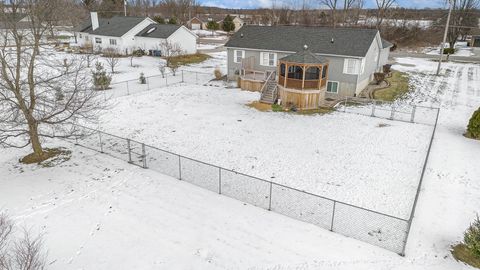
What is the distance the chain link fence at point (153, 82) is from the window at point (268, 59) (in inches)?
253

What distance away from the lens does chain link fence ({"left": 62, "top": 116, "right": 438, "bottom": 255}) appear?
11734mm

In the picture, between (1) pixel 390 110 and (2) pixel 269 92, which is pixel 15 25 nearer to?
(2) pixel 269 92

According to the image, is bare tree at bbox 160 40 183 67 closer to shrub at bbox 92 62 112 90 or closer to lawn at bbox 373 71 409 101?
shrub at bbox 92 62 112 90

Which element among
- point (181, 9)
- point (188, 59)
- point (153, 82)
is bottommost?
point (153, 82)

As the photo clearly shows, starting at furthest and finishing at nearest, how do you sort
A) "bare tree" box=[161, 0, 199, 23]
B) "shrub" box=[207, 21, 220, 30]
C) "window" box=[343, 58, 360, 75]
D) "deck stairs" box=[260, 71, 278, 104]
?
"shrub" box=[207, 21, 220, 30] → "bare tree" box=[161, 0, 199, 23] → "window" box=[343, 58, 360, 75] → "deck stairs" box=[260, 71, 278, 104]

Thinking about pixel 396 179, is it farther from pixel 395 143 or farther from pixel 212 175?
pixel 212 175

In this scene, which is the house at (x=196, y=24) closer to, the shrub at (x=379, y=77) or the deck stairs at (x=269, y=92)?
the shrub at (x=379, y=77)

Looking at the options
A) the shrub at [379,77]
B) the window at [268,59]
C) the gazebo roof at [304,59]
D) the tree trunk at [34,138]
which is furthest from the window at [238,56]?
the tree trunk at [34,138]

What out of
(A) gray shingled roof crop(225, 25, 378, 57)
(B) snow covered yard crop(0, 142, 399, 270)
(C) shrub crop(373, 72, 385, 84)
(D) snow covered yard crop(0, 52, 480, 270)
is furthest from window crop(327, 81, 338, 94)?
(B) snow covered yard crop(0, 142, 399, 270)

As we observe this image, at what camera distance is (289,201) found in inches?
539

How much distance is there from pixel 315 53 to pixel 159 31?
97.4 feet

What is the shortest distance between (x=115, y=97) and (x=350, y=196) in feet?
72.2

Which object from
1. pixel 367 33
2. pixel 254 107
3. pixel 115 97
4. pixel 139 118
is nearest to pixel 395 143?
pixel 254 107

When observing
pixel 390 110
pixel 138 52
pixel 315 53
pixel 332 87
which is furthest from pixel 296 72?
pixel 138 52
